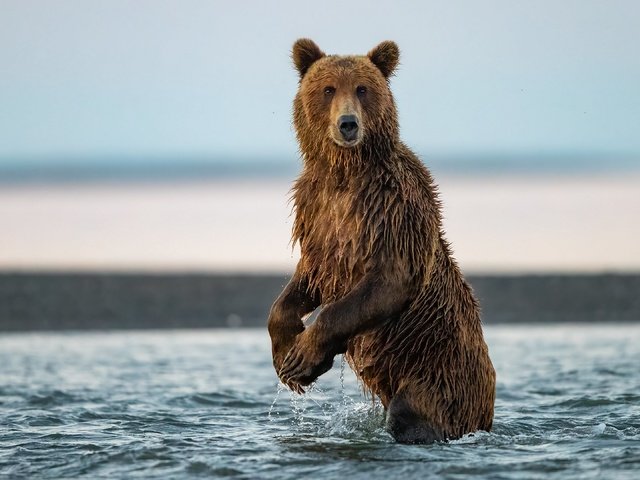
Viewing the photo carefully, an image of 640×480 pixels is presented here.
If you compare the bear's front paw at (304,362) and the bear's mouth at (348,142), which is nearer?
the bear's mouth at (348,142)

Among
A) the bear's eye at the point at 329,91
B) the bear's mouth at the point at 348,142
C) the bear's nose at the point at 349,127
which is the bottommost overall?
the bear's mouth at the point at 348,142

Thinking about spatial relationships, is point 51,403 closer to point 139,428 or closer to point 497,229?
point 139,428

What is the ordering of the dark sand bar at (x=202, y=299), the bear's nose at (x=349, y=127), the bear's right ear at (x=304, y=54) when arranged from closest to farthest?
the bear's nose at (x=349, y=127)
the bear's right ear at (x=304, y=54)
the dark sand bar at (x=202, y=299)

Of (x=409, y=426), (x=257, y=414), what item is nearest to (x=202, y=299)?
(x=257, y=414)

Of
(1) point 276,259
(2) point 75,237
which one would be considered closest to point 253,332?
(1) point 276,259

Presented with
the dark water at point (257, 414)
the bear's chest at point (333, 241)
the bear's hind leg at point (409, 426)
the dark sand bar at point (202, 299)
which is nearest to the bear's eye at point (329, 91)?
the bear's chest at point (333, 241)

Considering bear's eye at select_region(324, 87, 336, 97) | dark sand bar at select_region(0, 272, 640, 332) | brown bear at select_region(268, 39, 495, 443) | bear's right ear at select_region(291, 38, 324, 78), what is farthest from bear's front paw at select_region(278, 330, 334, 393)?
dark sand bar at select_region(0, 272, 640, 332)

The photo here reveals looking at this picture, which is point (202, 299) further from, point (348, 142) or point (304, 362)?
point (348, 142)

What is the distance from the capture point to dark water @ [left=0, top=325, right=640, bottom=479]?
7.72 m

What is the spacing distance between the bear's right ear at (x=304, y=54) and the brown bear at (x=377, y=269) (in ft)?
0.04

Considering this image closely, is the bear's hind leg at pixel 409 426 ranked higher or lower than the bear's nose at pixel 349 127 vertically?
lower

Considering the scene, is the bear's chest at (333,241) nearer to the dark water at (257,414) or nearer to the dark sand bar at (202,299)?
the dark water at (257,414)

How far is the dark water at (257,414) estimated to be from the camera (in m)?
7.72

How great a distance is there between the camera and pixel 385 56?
27.8ft
